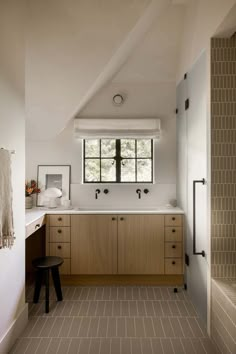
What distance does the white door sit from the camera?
2.45 meters

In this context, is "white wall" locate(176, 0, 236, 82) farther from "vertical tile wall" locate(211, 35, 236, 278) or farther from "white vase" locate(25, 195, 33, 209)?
"white vase" locate(25, 195, 33, 209)

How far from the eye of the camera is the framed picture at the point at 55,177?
3834 millimetres

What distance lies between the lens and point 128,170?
3.89m

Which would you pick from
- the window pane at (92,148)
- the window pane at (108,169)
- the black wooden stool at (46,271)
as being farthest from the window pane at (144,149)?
the black wooden stool at (46,271)

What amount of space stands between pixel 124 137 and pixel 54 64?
145 cm

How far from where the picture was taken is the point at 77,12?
2.30 meters

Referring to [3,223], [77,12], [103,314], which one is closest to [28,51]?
[77,12]

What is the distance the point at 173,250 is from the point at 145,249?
328mm

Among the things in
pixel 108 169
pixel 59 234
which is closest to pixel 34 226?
pixel 59 234

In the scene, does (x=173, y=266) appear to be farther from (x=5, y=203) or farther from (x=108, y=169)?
(x=5, y=203)

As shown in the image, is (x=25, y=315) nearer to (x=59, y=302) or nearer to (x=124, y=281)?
(x=59, y=302)

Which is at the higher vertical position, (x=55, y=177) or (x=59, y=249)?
(x=55, y=177)

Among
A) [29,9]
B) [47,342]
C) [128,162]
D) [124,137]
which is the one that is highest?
[29,9]

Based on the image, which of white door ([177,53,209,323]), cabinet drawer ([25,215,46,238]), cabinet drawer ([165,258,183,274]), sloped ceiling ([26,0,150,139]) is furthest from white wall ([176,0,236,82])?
cabinet drawer ([25,215,46,238])
